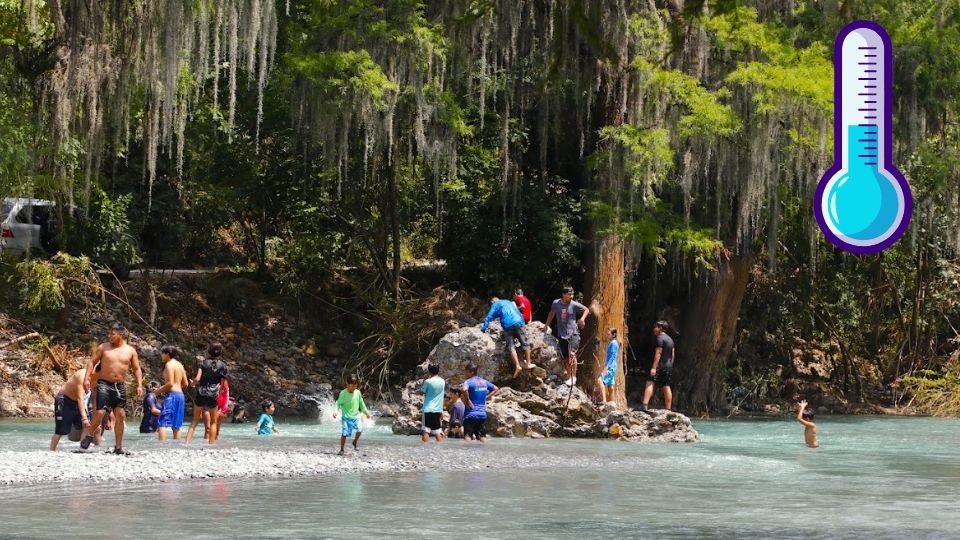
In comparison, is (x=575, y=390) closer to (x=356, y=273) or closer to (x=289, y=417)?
(x=289, y=417)

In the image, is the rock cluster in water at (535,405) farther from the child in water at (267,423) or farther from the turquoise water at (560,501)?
the child in water at (267,423)

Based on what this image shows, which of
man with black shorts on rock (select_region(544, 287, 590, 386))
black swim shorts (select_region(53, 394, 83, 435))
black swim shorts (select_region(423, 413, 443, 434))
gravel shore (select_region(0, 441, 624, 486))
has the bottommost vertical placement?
gravel shore (select_region(0, 441, 624, 486))

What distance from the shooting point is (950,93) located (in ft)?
101

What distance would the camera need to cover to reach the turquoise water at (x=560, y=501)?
1362cm

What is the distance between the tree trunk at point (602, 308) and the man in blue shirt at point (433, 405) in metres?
5.68

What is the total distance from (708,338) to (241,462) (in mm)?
16385

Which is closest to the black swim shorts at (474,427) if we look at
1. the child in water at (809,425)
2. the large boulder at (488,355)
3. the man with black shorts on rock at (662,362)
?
the large boulder at (488,355)

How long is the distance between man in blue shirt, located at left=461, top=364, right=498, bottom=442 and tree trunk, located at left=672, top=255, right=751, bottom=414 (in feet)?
33.9

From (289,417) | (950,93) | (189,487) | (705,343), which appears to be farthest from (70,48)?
(950,93)

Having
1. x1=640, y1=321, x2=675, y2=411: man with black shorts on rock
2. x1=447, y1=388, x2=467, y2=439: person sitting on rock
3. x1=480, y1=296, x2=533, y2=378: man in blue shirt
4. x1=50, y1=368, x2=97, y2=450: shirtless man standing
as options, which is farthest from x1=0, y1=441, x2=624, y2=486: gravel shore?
x1=640, y1=321, x2=675, y2=411: man with black shorts on rock

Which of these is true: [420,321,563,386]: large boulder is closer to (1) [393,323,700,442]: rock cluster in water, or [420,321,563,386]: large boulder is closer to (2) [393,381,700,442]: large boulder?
(1) [393,323,700,442]: rock cluster in water

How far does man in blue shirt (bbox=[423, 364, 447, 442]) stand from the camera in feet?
76.0

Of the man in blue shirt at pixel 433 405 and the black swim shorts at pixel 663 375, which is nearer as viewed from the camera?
the man in blue shirt at pixel 433 405

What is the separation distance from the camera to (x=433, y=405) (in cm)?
2330
